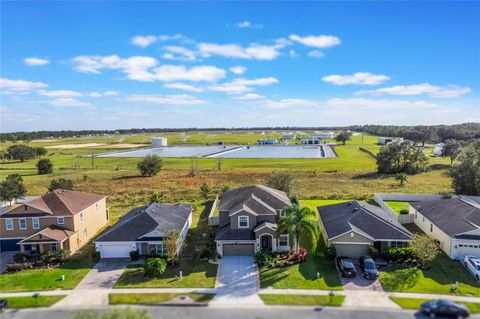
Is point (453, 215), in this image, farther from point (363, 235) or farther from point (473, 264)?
point (363, 235)

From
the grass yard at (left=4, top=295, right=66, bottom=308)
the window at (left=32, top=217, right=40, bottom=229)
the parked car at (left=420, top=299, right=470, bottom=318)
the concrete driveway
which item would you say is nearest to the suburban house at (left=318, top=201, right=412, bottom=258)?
the parked car at (left=420, top=299, right=470, bottom=318)

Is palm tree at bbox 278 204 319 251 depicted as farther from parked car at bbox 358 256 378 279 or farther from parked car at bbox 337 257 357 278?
parked car at bbox 358 256 378 279

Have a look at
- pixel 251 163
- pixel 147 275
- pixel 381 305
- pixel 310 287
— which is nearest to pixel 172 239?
pixel 147 275

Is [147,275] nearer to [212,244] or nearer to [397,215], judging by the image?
[212,244]

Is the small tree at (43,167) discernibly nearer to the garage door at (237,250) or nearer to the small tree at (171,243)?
the small tree at (171,243)

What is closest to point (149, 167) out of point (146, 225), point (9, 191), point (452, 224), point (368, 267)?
point (9, 191)

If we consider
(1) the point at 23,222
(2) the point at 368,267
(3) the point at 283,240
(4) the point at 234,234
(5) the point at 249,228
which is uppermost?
(1) the point at 23,222
